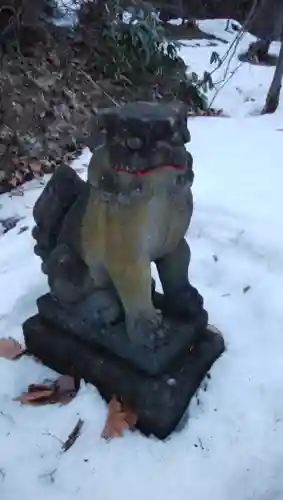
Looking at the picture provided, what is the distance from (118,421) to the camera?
1.49 metres

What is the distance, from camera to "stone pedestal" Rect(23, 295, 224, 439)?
146 centimetres

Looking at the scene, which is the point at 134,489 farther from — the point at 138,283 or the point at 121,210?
the point at 121,210

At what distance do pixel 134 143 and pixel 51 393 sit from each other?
2.55 feet

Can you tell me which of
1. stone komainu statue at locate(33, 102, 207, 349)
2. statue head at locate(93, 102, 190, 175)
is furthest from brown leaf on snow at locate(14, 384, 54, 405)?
statue head at locate(93, 102, 190, 175)

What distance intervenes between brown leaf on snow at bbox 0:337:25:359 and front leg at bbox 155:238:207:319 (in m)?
0.48

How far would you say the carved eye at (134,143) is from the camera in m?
1.18

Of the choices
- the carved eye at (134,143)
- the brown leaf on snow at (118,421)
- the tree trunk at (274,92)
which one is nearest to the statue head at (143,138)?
the carved eye at (134,143)

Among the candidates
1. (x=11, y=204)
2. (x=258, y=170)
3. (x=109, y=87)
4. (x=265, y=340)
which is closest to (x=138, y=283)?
(x=265, y=340)

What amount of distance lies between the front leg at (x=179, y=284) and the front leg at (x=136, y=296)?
0.31 ft

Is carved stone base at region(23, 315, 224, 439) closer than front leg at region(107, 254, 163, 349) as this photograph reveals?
No

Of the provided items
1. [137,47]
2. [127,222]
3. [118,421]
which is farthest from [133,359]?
[137,47]

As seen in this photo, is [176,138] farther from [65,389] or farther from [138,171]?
[65,389]

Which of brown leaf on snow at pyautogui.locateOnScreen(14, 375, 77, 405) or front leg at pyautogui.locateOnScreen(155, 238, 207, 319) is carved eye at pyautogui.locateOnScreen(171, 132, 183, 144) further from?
brown leaf on snow at pyautogui.locateOnScreen(14, 375, 77, 405)

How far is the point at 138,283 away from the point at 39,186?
1656 millimetres
